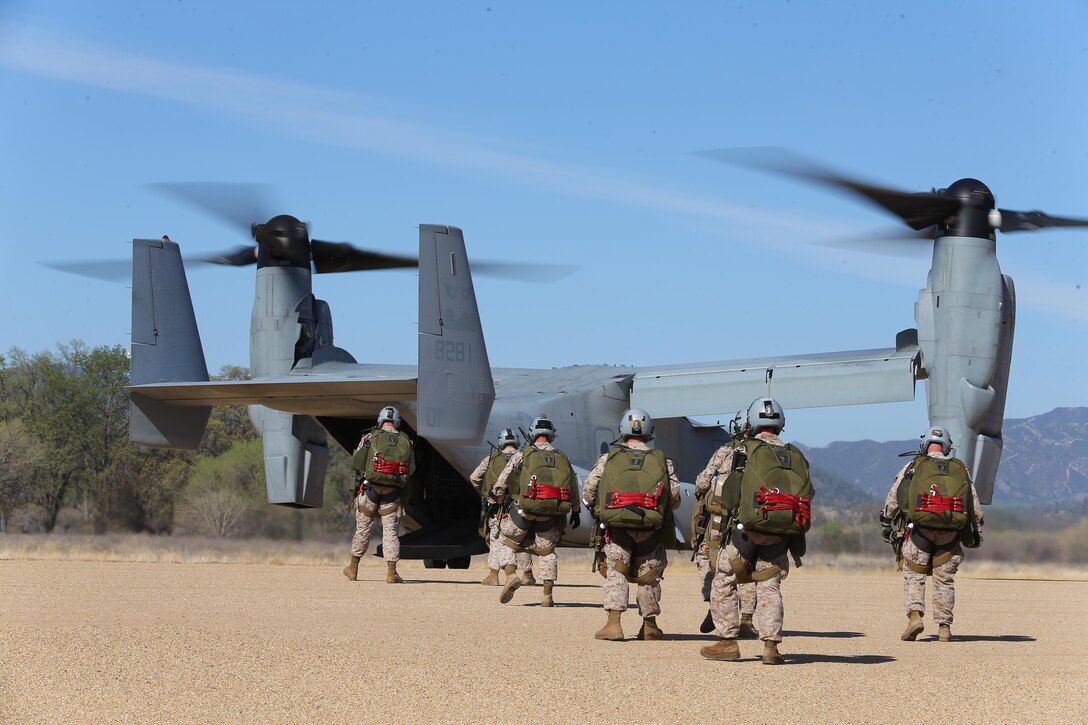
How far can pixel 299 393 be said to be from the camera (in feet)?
63.2

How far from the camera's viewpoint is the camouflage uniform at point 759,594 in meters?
9.63

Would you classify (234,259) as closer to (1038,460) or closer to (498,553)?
(498,553)

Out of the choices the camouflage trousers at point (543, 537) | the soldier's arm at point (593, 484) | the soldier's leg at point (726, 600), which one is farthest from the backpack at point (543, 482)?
the soldier's leg at point (726, 600)

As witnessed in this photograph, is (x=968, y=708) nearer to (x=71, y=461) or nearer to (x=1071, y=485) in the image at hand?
(x=71, y=461)

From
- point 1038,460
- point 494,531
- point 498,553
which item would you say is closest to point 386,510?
point 494,531

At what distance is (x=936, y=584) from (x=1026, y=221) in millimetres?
10504

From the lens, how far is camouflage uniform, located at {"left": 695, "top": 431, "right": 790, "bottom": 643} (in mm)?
9633

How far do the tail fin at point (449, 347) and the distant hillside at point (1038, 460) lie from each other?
19.3 m

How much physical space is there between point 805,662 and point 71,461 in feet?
109

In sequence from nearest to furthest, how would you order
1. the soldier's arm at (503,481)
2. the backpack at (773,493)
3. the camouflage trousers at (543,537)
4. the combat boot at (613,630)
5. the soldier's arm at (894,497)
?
the backpack at (773,493), the combat boot at (613,630), the soldier's arm at (894,497), the camouflage trousers at (543,537), the soldier's arm at (503,481)

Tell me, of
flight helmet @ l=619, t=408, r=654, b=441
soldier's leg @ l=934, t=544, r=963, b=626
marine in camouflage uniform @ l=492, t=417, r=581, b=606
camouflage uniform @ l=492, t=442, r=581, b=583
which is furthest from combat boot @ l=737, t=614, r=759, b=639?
camouflage uniform @ l=492, t=442, r=581, b=583

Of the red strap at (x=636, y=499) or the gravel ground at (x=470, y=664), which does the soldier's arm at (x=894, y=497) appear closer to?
the gravel ground at (x=470, y=664)

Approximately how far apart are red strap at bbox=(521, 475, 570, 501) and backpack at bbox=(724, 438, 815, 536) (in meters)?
4.83

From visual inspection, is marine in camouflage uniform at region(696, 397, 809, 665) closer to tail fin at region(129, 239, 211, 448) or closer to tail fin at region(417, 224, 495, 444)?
tail fin at region(417, 224, 495, 444)
